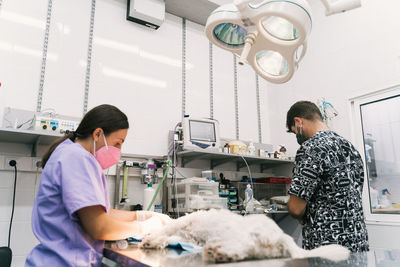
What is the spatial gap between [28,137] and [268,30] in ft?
6.49

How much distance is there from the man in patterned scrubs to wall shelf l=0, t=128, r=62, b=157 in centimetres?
172

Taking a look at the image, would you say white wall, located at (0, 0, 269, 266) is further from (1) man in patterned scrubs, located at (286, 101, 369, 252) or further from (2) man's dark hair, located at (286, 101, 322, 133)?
(1) man in patterned scrubs, located at (286, 101, 369, 252)

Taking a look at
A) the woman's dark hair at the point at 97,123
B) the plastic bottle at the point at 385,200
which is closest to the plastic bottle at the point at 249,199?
the plastic bottle at the point at 385,200

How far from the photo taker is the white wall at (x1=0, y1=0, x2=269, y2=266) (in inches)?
96.5

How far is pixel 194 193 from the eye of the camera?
8.96 feet

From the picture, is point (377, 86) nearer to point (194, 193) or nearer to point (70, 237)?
point (194, 193)

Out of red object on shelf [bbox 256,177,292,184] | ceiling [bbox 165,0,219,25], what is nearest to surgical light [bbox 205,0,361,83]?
red object on shelf [bbox 256,177,292,184]

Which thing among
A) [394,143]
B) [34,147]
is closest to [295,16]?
[34,147]

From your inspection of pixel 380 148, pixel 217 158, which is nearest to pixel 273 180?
pixel 217 158

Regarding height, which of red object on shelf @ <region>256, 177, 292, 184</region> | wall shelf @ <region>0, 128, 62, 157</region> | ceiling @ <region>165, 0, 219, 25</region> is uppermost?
ceiling @ <region>165, 0, 219, 25</region>

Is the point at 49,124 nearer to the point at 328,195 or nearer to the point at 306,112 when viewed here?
the point at 306,112

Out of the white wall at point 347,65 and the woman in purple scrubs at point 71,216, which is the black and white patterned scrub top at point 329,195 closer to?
the woman in purple scrubs at point 71,216

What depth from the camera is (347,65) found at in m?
3.26

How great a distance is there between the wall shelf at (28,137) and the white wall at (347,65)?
8.72 ft
